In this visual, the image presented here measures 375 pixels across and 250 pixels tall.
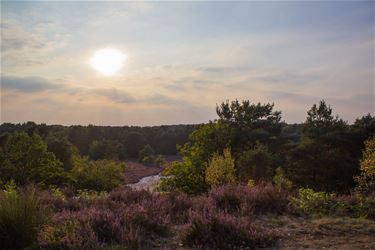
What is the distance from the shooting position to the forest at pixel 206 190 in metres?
6.36

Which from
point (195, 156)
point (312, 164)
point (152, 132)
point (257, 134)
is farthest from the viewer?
point (152, 132)

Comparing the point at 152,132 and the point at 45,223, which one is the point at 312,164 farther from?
the point at 152,132

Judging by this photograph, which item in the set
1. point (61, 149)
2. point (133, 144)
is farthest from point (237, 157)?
point (133, 144)

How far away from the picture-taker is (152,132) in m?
89.8

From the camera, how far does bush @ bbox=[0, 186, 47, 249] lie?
5.97m

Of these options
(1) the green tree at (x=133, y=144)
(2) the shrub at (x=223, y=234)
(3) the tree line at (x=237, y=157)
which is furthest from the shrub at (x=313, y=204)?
(1) the green tree at (x=133, y=144)

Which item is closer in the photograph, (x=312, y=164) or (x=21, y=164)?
(x=21, y=164)

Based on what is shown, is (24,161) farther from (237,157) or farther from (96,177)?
(237,157)

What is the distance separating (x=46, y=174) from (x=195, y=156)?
11495 mm

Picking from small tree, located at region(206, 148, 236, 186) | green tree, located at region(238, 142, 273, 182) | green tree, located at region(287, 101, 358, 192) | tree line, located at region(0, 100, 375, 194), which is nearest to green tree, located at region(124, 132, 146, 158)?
tree line, located at region(0, 100, 375, 194)

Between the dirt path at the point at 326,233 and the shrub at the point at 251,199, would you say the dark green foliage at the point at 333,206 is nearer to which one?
the shrub at the point at 251,199

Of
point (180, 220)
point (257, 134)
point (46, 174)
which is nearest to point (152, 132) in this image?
point (257, 134)

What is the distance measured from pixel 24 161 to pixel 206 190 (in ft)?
45.1

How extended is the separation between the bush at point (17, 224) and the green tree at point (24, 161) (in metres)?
20.9
